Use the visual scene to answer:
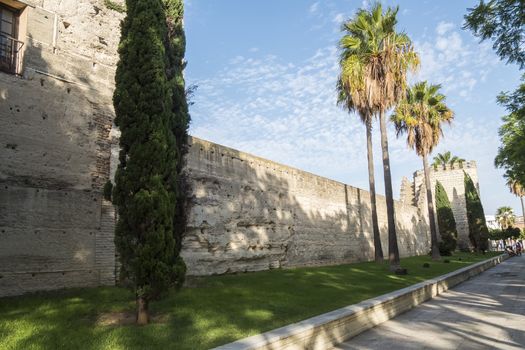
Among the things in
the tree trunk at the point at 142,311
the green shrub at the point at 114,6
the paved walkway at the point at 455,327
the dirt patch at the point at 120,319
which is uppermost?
the green shrub at the point at 114,6

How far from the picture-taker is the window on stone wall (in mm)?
9320

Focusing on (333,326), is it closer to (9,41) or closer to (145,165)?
(145,165)

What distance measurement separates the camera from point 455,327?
701 centimetres

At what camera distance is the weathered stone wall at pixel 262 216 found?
515 inches

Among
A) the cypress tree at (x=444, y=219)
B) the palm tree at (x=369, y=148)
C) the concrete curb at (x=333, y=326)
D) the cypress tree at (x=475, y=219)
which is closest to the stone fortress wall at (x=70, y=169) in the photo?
the concrete curb at (x=333, y=326)

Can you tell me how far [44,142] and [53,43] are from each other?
258 cm

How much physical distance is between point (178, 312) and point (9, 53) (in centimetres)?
724

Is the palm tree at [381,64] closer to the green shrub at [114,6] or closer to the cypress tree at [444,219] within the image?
the green shrub at [114,6]

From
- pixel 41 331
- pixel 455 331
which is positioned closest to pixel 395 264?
pixel 455 331

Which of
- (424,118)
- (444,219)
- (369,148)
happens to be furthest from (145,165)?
(444,219)

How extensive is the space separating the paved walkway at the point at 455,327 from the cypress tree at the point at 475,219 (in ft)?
113

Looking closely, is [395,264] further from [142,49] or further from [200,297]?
[142,49]

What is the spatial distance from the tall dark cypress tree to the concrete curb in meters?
2.10

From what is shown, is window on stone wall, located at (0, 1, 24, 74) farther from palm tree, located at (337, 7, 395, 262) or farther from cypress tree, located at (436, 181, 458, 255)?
cypress tree, located at (436, 181, 458, 255)
